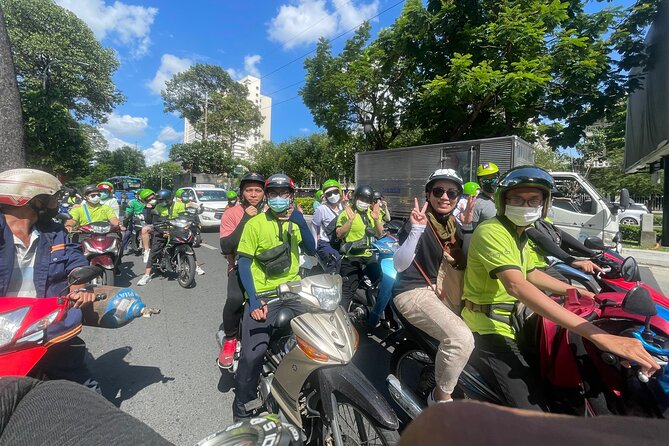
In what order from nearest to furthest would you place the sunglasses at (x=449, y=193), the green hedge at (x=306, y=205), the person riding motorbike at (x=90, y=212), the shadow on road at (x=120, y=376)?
the sunglasses at (x=449, y=193)
the shadow on road at (x=120, y=376)
the person riding motorbike at (x=90, y=212)
the green hedge at (x=306, y=205)

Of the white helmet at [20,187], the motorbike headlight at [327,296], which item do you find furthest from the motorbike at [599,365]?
the white helmet at [20,187]

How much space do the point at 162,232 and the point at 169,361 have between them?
3.70 meters

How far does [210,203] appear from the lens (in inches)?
527

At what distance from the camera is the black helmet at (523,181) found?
181cm

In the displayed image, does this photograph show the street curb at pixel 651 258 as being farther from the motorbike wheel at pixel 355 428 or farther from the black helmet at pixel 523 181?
the motorbike wheel at pixel 355 428

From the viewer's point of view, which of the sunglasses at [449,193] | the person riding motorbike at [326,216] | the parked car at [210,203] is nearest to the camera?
the sunglasses at [449,193]

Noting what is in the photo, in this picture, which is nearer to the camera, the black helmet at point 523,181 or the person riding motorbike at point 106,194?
the black helmet at point 523,181

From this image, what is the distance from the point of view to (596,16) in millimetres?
9422

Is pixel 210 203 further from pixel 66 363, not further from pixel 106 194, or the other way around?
pixel 66 363

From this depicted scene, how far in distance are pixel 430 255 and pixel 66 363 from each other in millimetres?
2525

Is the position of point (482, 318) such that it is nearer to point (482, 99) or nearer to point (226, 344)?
point (226, 344)

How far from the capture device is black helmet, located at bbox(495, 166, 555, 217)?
71.2 inches

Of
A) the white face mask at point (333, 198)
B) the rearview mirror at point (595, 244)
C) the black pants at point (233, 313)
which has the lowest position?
the black pants at point (233, 313)

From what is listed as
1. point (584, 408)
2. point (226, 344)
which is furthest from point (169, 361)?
point (584, 408)
